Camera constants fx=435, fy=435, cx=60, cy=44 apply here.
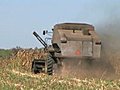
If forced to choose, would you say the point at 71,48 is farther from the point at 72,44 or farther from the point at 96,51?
the point at 96,51

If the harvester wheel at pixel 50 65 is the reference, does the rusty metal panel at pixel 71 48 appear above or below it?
above

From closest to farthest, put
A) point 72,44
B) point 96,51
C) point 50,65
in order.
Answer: point 72,44, point 96,51, point 50,65

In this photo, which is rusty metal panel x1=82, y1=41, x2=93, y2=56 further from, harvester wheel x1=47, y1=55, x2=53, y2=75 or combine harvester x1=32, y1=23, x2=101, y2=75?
harvester wheel x1=47, y1=55, x2=53, y2=75

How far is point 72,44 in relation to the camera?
17625 mm

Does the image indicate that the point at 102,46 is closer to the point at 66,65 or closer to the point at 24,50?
the point at 66,65

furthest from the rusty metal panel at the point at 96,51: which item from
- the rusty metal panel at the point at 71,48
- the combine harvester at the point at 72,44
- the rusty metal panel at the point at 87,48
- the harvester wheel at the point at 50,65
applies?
the harvester wheel at the point at 50,65

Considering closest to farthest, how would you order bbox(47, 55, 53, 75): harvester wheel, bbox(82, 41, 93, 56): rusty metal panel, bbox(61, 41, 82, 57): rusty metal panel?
bbox(61, 41, 82, 57): rusty metal panel → bbox(82, 41, 93, 56): rusty metal panel → bbox(47, 55, 53, 75): harvester wheel

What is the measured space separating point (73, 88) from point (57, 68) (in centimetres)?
610

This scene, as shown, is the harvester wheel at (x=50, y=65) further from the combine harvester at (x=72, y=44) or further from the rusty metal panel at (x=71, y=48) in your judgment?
the rusty metal panel at (x=71, y=48)

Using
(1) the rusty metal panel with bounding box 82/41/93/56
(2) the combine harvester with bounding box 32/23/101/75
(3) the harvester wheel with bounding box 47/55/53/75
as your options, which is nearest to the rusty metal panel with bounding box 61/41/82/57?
(2) the combine harvester with bounding box 32/23/101/75

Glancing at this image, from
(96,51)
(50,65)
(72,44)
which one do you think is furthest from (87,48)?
(50,65)

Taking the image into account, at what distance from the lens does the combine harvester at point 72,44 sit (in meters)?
17.6

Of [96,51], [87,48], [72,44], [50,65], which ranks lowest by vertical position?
[50,65]

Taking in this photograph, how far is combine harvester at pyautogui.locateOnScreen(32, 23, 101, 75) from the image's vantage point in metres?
17.6
